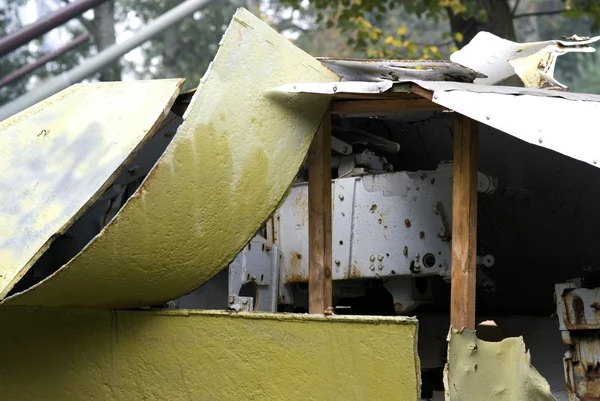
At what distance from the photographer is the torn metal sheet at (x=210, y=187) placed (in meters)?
5.22

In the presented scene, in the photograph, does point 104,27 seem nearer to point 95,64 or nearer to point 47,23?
point 95,64

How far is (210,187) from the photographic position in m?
5.37

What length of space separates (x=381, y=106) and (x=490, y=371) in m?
1.54

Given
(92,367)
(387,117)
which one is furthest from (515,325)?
(92,367)

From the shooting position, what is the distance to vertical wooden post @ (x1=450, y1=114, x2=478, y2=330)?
5766mm

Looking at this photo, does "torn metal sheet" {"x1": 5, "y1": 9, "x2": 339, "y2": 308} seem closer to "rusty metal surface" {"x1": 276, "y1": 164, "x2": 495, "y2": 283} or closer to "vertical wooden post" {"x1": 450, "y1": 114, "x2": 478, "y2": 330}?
"vertical wooden post" {"x1": 450, "y1": 114, "x2": 478, "y2": 330}

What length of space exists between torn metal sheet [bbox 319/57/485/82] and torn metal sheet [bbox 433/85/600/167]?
0.61m

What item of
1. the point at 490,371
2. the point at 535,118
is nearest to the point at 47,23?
the point at 535,118

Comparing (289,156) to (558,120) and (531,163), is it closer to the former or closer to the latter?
(558,120)

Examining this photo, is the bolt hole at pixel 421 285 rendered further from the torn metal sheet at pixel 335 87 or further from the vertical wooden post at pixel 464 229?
the torn metal sheet at pixel 335 87

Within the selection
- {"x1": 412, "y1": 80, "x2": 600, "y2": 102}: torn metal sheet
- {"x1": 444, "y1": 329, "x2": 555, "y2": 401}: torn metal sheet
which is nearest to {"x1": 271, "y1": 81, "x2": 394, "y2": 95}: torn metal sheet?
{"x1": 412, "y1": 80, "x2": 600, "y2": 102}: torn metal sheet

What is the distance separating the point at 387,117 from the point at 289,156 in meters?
1.74

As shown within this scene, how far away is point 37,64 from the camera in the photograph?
13.0 meters

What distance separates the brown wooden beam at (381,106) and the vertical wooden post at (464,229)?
0.22m
